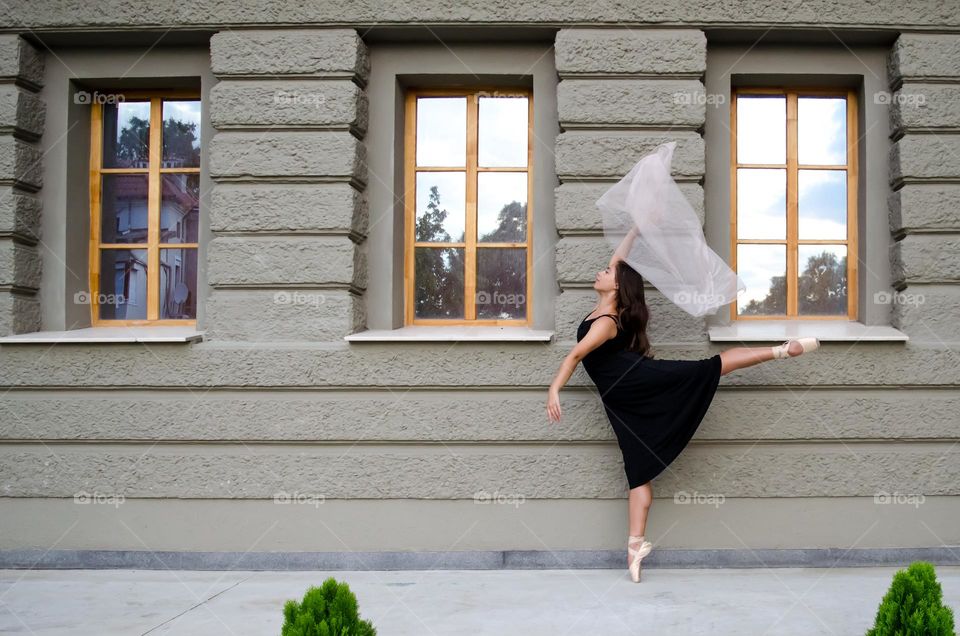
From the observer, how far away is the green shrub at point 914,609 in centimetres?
269

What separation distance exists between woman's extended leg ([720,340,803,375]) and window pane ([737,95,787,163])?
183cm

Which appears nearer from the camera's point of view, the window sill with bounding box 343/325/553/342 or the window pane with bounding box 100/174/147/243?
the window sill with bounding box 343/325/553/342

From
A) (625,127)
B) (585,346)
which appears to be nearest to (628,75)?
(625,127)

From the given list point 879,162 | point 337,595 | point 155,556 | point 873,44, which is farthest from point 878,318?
point 155,556

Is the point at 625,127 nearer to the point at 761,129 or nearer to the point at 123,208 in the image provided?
the point at 761,129

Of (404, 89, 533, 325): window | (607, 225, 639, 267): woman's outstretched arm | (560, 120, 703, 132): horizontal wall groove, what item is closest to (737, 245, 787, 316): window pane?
(560, 120, 703, 132): horizontal wall groove

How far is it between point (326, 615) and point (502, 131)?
182 inches

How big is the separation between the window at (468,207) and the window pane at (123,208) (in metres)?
2.23

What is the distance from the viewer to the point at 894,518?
19.0 feet

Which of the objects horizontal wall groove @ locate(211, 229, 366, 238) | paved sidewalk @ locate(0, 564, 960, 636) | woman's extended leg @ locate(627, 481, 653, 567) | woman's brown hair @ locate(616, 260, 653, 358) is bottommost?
paved sidewalk @ locate(0, 564, 960, 636)

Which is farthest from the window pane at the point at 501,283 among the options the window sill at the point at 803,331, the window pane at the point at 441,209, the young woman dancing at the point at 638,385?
the window sill at the point at 803,331

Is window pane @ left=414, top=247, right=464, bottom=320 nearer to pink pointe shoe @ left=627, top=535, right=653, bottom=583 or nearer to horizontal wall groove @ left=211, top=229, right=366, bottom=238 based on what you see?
horizontal wall groove @ left=211, top=229, right=366, bottom=238

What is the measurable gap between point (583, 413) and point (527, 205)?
177 centimetres

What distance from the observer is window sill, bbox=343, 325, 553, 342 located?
19.0ft
